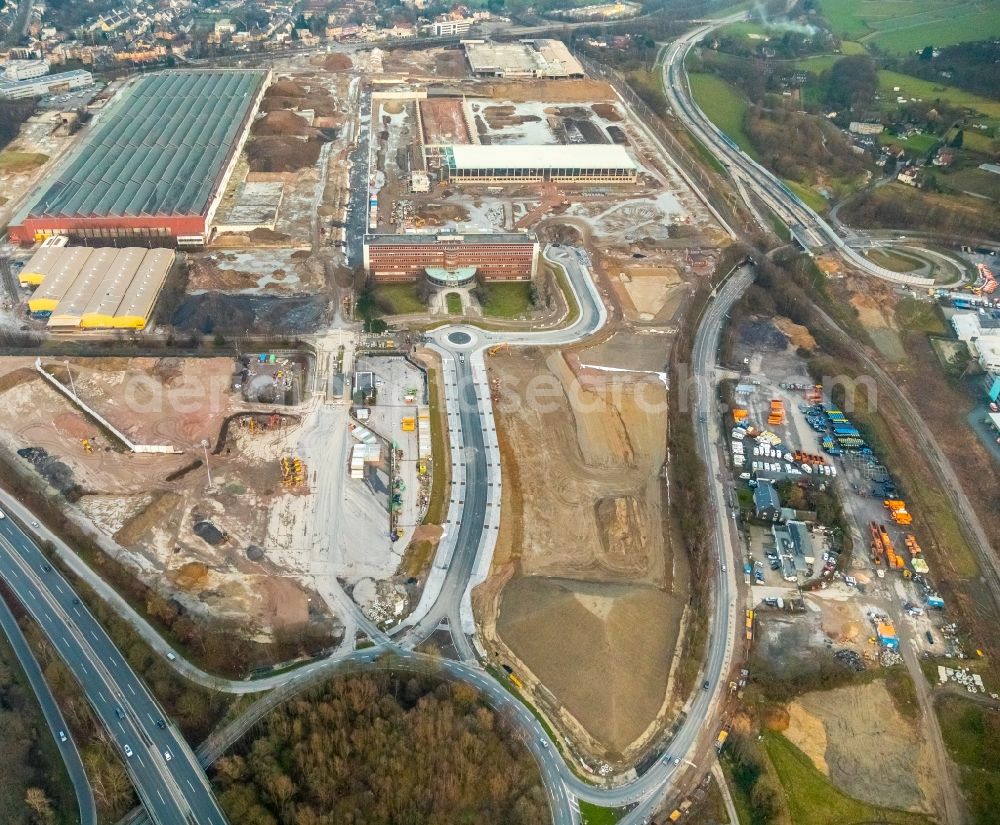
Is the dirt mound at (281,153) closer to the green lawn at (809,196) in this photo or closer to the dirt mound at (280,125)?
the dirt mound at (280,125)

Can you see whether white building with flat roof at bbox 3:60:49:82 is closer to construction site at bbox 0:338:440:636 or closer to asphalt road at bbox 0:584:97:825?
construction site at bbox 0:338:440:636

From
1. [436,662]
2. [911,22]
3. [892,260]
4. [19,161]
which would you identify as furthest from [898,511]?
[911,22]

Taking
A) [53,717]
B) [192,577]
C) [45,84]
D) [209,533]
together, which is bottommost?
[53,717]

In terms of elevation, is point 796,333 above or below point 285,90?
below

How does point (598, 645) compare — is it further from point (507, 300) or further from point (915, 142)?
point (915, 142)

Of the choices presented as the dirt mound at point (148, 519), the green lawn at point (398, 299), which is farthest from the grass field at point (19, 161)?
the dirt mound at point (148, 519)
